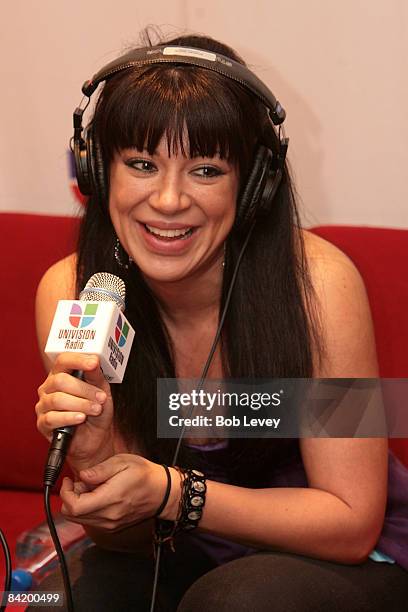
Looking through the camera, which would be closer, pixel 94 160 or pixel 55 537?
pixel 55 537

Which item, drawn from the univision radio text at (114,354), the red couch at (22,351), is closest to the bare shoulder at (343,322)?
the univision radio text at (114,354)

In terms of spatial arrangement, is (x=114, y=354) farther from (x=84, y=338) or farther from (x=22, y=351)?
(x=22, y=351)

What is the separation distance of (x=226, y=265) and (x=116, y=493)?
360 mm

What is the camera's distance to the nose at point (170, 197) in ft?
3.63

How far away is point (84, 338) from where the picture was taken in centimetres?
89

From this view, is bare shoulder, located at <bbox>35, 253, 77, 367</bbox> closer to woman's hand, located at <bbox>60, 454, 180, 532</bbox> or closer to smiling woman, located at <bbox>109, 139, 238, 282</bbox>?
smiling woman, located at <bbox>109, 139, 238, 282</bbox>

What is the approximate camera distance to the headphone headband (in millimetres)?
1097

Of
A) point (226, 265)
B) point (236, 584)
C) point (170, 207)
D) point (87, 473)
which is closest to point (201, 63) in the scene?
point (170, 207)

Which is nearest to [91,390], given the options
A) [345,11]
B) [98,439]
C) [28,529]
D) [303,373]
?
[98,439]

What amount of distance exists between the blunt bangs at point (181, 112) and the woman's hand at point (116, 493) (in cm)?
37

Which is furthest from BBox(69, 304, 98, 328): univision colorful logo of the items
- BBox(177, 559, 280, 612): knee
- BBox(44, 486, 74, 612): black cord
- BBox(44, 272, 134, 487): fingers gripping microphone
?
BBox(177, 559, 280, 612): knee

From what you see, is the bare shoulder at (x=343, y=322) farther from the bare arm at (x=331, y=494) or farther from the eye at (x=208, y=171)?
the eye at (x=208, y=171)

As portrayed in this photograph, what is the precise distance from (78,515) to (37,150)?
1.05 m

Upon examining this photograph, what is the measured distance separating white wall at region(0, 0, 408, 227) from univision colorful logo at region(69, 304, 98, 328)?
921 mm
